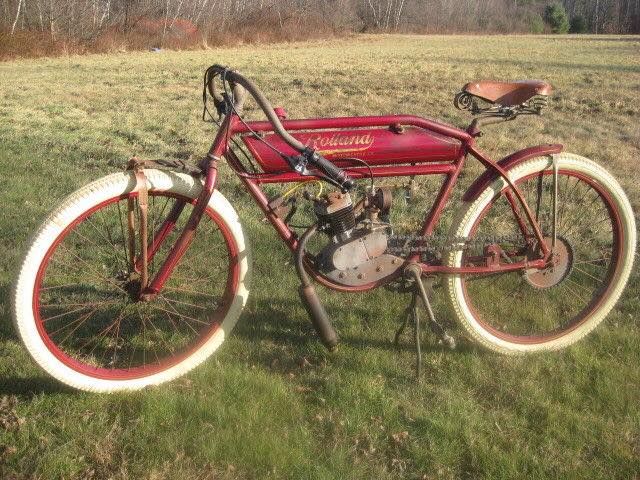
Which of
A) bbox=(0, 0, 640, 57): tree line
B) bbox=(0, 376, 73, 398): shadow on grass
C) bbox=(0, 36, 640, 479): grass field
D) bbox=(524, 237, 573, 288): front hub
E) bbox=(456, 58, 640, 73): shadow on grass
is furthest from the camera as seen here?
bbox=(0, 0, 640, 57): tree line

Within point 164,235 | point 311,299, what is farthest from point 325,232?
point 164,235

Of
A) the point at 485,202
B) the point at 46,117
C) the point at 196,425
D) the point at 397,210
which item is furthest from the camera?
the point at 46,117

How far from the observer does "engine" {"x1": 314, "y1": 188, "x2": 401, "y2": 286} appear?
324 cm

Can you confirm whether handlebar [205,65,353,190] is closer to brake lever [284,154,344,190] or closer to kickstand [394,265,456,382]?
A: brake lever [284,154,344,190]

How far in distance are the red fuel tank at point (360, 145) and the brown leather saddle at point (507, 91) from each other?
32cm

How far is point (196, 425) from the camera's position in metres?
3.03

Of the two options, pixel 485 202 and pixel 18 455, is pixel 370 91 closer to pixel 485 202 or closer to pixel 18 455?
pixel 485 202

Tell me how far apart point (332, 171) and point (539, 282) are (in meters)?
1.33

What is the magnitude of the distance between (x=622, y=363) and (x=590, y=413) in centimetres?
53

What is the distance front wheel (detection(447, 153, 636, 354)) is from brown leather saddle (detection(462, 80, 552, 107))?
0.31m

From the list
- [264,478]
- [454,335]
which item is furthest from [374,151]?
[264,478]

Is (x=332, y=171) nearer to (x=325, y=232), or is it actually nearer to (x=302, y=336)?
(x=325, y=232)

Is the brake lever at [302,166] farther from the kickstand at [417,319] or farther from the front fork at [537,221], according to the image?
the front fork at [537,221]

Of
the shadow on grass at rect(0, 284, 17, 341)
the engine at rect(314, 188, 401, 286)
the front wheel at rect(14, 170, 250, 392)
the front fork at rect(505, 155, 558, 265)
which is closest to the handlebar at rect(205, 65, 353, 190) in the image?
the engine at rect(314, 188, 401, 286)
